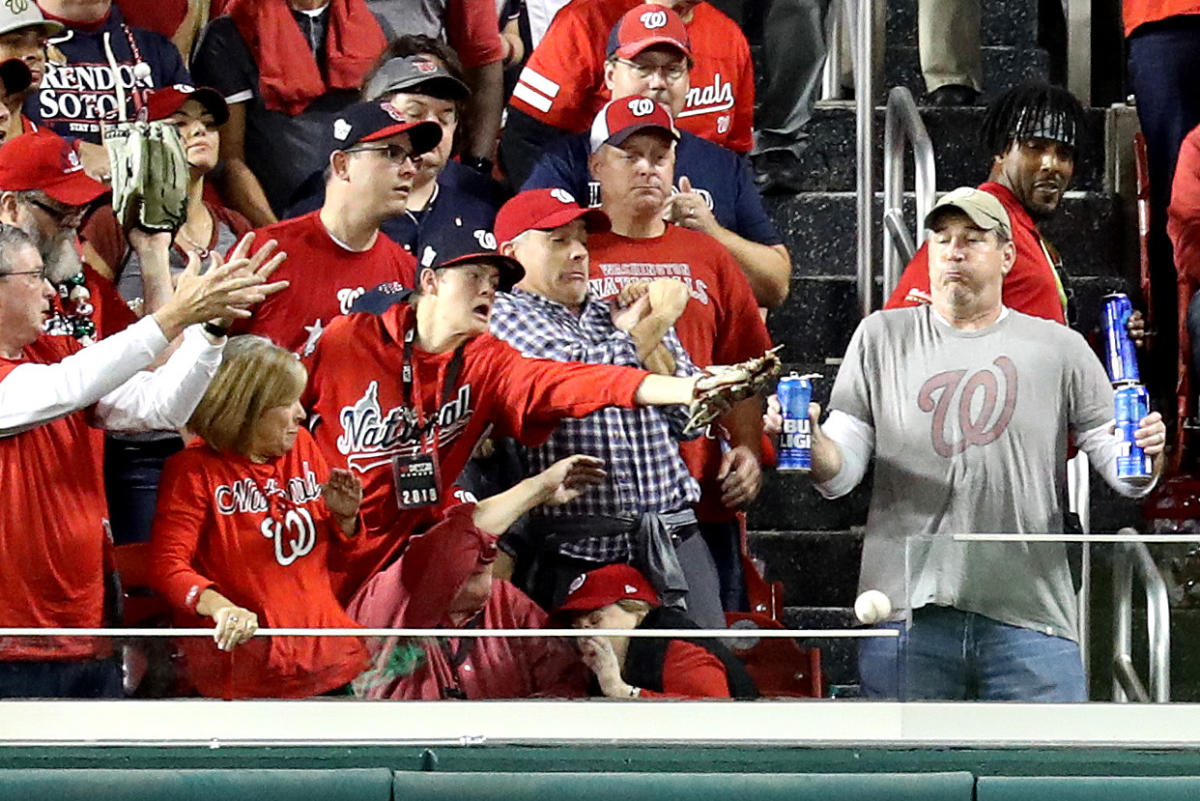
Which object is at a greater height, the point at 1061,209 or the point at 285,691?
the point at 1061,209

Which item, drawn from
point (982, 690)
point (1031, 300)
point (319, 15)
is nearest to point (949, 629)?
point (982, 690)

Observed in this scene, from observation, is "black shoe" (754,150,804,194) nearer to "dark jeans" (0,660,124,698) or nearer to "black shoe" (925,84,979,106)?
"black shoe" (925,84,979,106)

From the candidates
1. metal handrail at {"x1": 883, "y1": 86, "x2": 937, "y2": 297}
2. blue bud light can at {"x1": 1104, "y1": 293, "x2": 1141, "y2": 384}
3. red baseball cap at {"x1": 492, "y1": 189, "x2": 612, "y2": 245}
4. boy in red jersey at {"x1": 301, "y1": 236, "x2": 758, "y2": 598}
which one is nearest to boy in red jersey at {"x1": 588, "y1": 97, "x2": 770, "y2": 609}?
red baseball cap at {"x1": 492, "y1": 189, "x2": 612, "y2": 245}

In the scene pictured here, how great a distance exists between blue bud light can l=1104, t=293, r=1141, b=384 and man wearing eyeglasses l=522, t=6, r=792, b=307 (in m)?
0.85

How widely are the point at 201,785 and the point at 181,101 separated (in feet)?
6.06

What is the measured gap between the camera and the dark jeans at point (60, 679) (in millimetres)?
5008

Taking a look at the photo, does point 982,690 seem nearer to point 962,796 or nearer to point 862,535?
point 962,796

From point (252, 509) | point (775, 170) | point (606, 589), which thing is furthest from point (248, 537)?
point (775, 170)

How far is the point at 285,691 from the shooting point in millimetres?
5047

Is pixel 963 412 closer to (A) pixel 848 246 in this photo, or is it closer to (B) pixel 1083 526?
(B) pixel 1083 526

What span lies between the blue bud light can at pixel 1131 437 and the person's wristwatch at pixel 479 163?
182 centimetres

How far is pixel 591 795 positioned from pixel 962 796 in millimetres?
755

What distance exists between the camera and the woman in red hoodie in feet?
17.5

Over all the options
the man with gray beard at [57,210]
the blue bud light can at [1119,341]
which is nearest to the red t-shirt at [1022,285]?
the blue bud light can at [1119,341]
